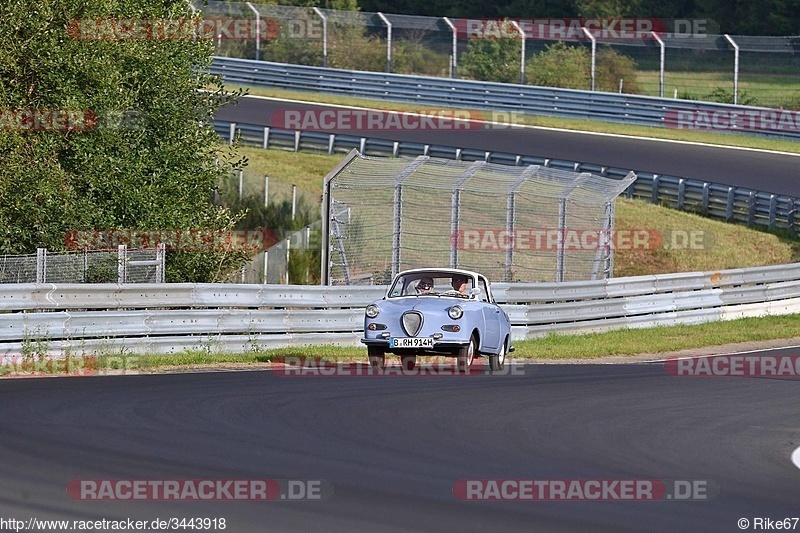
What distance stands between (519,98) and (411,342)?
26.3 metres

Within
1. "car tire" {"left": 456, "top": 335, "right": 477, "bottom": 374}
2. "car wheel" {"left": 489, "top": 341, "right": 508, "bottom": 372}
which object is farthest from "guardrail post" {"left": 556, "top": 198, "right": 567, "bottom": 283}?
"car tire" {"left": 456, "top": 335, "right": 477, "bottom": 374}

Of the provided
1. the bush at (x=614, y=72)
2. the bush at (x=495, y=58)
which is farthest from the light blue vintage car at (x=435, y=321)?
the bush at (x=495, y=58)

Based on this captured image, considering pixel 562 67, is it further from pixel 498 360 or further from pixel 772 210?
pixel 498 360

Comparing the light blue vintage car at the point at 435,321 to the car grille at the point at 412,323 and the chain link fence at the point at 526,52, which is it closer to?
the car grille at the point at 412,323

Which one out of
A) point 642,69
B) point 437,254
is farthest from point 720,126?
point 437,254

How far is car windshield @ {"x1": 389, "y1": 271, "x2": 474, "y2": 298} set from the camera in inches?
628

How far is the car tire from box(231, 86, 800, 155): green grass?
22476mm

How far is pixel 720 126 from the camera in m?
37.9

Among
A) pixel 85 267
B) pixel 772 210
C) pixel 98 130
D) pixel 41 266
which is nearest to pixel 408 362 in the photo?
pixel 85 267

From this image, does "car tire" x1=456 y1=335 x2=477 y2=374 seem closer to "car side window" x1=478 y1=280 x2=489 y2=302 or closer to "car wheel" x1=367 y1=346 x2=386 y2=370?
"car side window" x1=478 y1=280 x2=489 y2=302

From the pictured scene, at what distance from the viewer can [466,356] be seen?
15.3 metres

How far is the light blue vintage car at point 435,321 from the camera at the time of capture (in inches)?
595

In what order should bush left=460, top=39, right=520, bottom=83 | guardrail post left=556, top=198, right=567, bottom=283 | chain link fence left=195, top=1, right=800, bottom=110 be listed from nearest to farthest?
guardrail post left=556, top=198, right=567, bottom=283
chain link fence left=195, top=1, right=800, bottom=110
bush left=460, top=39, right=520, bottom=83

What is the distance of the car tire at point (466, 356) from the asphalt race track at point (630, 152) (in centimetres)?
1819
